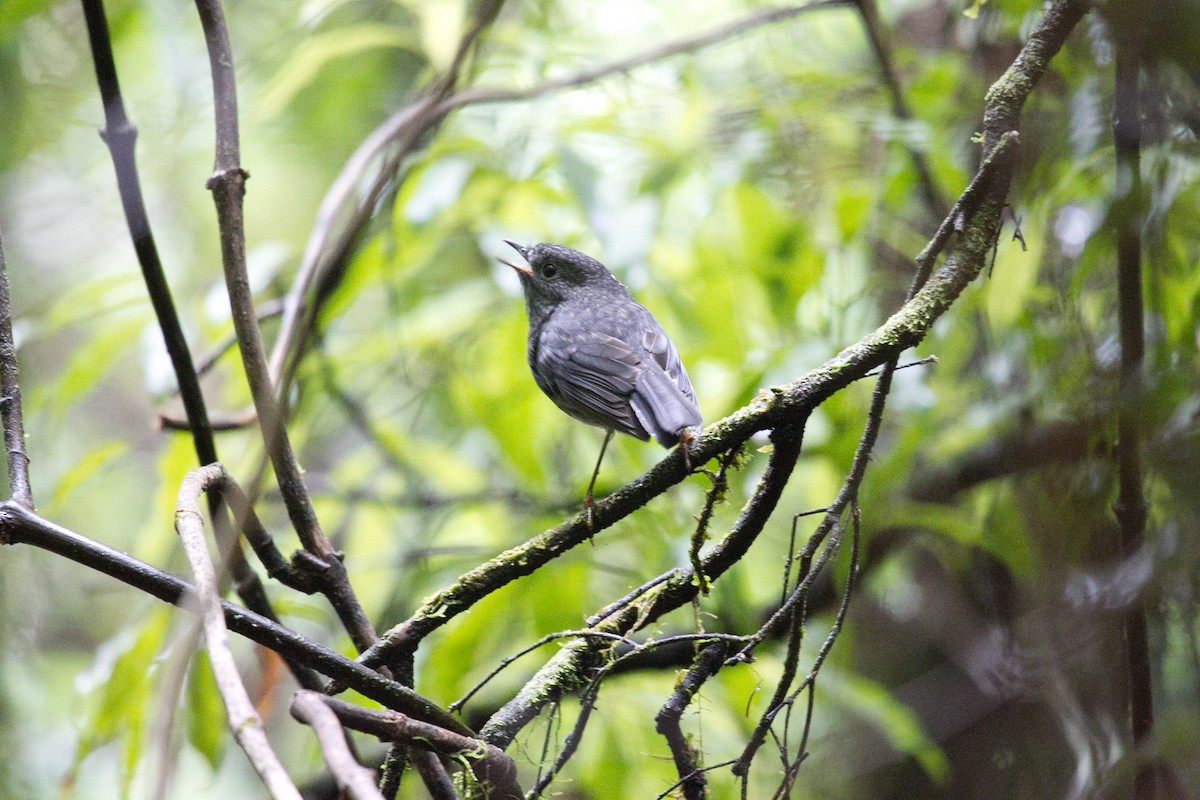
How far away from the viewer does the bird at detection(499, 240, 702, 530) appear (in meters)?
2.30

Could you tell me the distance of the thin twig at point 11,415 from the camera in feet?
4.72

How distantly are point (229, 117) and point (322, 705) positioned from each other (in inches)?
50.0

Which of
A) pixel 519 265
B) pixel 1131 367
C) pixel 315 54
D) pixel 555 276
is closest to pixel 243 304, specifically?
pixel 519 265

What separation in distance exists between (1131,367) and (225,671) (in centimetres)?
194

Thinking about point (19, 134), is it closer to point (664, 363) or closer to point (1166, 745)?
point (664, 363)

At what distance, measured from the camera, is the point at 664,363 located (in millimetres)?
2867

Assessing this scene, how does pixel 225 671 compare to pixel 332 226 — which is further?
pixel 332 226

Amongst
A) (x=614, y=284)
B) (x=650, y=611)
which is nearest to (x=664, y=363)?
(x=614, y=284)

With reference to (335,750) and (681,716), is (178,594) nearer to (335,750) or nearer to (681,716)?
(335,750)

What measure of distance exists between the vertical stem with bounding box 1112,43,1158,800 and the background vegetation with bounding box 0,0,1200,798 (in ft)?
0.12

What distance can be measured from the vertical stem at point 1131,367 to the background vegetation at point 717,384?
4 centimetres

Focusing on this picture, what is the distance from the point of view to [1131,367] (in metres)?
2.09

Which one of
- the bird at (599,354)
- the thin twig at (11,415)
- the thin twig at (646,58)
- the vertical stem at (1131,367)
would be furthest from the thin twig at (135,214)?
the vertical stem at (1131,367)

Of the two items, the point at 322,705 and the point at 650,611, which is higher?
the point at 650,611
